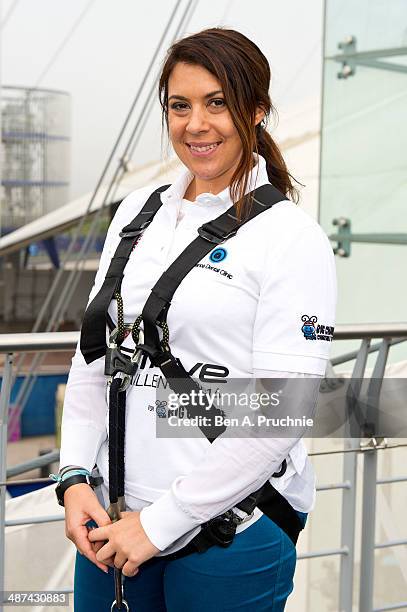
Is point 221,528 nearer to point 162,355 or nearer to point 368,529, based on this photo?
point 162,355

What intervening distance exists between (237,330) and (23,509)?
1.20 metres

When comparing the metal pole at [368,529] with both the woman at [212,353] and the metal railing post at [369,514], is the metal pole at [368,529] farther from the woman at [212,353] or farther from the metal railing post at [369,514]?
the woman at [212,353]

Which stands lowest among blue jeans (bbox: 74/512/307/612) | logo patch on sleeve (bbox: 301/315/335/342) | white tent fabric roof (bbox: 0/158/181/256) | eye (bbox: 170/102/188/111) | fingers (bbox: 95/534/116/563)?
white tent fabric roof (bbox: 0/158/181/256)

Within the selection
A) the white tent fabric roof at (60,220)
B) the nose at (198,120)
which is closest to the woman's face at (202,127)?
the nose at (198,120)

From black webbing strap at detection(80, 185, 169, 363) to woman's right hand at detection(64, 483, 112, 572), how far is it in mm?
123

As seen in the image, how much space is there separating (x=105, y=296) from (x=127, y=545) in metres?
0.22

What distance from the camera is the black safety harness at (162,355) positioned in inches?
33.6

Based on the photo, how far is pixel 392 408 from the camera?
1.61 meters

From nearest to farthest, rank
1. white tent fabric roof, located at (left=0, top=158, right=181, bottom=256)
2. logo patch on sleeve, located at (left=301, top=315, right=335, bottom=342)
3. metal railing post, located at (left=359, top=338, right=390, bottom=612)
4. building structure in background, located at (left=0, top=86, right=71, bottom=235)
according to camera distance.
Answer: logo patch on sleeve, located at (left=301, top=315, right=335, bottom=342)
metal railing post, located at (left=359, top=338, right=390, bottom=612)
white tent fabric roof, located at (left=0, top=158, right=181, bottom=256)
building structure in background, located at (left=0, top=86, right=71, bottom=235)

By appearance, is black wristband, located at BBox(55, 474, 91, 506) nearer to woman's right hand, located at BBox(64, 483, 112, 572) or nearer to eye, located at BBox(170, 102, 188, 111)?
woman's right hand, located at BBox(64, 483, 112, 572)

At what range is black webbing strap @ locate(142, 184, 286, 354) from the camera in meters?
0.85

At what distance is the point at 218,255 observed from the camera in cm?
86

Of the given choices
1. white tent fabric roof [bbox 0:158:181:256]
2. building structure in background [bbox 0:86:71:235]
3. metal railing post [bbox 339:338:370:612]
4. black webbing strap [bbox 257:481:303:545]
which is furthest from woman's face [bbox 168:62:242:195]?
building structure in background [bbox 0:86:71:235]

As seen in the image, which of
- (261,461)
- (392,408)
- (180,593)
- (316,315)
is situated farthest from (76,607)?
(392,408)
